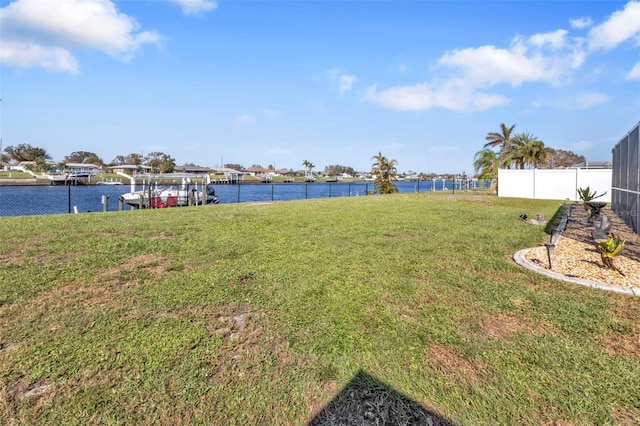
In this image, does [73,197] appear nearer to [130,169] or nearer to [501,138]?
[501,138]

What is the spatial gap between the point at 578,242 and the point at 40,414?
28.4 feet

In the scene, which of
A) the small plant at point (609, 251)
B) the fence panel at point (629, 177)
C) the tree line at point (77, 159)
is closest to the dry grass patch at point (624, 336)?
the small plant at point (609, 251)

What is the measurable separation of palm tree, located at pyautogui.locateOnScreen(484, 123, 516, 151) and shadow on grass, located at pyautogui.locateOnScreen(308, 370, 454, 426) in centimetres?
3562

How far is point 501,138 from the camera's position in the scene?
34.4m

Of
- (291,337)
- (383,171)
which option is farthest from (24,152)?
(291,337)

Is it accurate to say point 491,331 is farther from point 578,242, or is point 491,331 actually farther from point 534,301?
point 578,242

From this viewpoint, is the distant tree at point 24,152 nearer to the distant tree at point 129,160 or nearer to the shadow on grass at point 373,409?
the distant tree at point 129,160

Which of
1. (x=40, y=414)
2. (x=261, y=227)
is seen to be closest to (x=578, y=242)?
(x=261, y=227)

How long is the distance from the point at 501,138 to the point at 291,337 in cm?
3708

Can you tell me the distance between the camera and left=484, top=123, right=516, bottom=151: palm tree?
111 ft

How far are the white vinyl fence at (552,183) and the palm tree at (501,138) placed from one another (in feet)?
36.7

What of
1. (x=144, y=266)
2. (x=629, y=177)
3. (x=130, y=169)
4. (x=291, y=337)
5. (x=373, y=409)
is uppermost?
(x=130, y=169)

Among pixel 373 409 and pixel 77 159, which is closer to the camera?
pixel 373 409

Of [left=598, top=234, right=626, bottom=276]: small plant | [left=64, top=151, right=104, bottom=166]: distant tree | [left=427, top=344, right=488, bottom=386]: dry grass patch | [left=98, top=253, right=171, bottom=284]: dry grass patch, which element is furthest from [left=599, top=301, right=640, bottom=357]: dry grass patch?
[left=64, top=151, right=104, bottom=166]: distant tree
